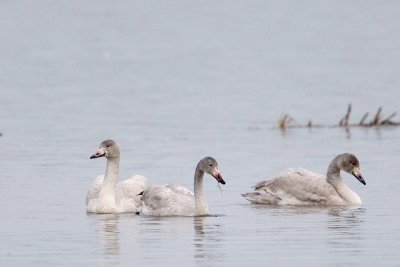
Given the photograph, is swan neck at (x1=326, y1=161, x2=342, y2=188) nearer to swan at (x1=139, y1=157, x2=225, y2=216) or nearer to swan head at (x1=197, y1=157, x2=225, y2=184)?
swan at (x1=139, y1=157, x2=225, y2=216)

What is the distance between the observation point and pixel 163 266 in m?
13.9

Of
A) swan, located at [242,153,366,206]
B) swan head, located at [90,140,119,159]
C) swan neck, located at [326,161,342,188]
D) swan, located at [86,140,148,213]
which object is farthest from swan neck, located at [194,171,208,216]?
swan neck, located at [326,161,342,188]

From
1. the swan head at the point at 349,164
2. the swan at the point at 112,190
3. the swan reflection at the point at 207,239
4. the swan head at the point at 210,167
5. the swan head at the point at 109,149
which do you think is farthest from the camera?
the swan head at the point at 349,164

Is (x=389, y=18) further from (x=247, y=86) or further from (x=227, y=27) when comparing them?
(x=247, y=86)

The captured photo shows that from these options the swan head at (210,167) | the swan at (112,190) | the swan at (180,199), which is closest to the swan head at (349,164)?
the swan at (180,199)

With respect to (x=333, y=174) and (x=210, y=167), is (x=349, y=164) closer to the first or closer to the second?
(x=333, y=174)

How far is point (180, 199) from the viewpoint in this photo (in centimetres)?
1877

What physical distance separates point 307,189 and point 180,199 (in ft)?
7.43

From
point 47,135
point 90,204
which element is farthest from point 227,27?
point 90,204

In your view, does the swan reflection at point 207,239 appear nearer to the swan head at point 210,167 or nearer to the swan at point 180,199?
the swan at point 180,199

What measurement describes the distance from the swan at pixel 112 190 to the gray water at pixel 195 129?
30 cm

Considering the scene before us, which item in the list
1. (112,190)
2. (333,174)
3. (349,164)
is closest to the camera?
(112,190)

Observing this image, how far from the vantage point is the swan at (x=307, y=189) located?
65.3ft

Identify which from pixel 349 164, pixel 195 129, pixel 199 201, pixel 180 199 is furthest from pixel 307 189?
pixel 195 129
